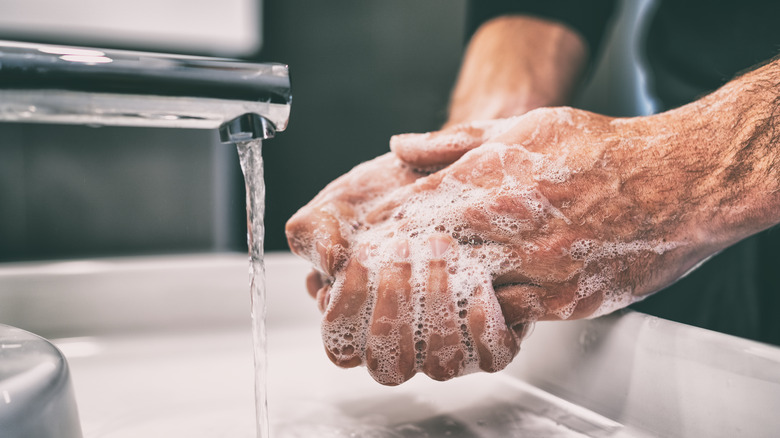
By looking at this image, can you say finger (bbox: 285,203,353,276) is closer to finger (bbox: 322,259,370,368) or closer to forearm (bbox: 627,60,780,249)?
finger (bbox: 322,259,370,368)

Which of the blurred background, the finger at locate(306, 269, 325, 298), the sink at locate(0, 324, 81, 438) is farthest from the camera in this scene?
the blurred background

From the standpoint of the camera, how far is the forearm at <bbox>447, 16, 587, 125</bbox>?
80 cm

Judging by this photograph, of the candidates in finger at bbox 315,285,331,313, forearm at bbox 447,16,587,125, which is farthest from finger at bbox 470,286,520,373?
forearm at bbox 447,16,587,125

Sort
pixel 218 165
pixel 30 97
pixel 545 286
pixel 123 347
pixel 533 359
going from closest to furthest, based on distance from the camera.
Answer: pixel 30 97
pixel 545 286
pixel 533 359
pixel 123 347
pixel 218 165

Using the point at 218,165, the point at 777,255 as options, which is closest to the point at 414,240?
the point at 777,255

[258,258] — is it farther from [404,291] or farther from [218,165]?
[218,165]

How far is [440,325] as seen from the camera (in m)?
0.36

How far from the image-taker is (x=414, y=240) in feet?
1.24

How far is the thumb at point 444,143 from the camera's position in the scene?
42cm

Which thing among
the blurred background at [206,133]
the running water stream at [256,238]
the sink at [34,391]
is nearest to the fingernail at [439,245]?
the running water stream at [256,238]

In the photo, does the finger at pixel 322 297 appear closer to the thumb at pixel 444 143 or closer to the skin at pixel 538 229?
the skin at pixel 538 229

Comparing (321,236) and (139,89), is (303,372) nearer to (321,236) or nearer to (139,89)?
(321,236)

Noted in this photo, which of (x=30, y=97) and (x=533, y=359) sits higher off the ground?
(x=30, y=97)

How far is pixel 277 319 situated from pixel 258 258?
0.85 feet
